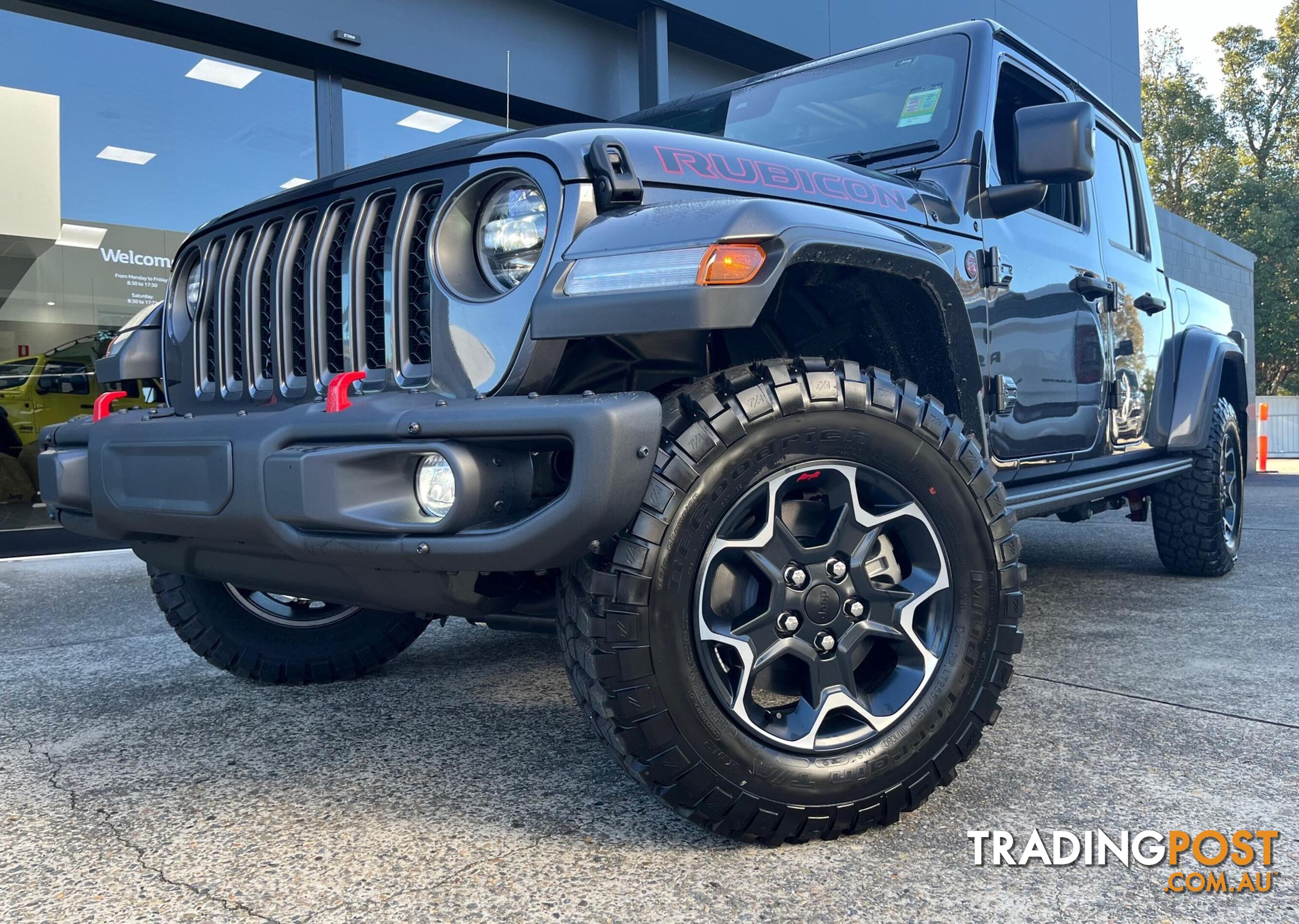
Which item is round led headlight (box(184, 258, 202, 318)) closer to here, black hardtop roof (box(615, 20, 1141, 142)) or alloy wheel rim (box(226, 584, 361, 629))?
alloy wheel rim (box(226, 584, 361, 629))

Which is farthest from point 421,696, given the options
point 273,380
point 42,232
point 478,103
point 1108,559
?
point 478,103

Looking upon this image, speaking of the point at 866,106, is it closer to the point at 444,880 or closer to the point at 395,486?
the point at 395,486

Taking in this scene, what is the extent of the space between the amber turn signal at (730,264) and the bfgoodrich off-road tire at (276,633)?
1635 millimetres

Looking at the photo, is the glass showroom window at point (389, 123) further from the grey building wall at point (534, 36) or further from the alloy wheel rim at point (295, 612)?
the alloy wheel rim at point (295, 612)

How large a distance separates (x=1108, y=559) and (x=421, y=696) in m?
4.30

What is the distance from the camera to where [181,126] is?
24.0 feet

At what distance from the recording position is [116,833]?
201 centimetres

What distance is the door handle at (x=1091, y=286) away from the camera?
Result: 3570 millimetres

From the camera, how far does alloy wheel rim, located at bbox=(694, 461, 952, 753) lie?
1.92m

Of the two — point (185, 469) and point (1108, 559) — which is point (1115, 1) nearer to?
point (1108, 559)

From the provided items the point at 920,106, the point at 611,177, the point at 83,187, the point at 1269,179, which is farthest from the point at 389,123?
the point at 1269,179

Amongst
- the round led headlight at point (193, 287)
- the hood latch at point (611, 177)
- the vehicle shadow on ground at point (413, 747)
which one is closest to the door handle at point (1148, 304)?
the vehicle shadow on ground at point (413, 747)

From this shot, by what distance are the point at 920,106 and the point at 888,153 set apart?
19 cm

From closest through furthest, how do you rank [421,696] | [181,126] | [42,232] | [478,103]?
[421,696] → [42,232] → [181,126] → [478,103]
